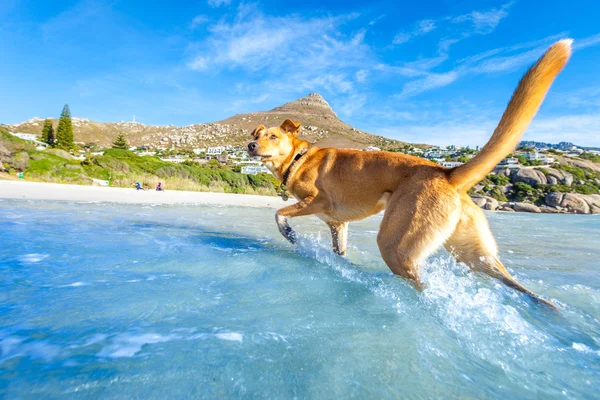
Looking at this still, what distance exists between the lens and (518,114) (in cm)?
263

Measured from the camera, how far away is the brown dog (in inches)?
102

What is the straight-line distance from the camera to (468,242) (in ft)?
9.75

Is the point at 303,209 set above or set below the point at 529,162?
below

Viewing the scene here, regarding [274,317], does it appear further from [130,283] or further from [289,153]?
[289,153]

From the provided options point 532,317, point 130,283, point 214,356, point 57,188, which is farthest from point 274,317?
point 57,188

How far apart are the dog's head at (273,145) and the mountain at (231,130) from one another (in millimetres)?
84688

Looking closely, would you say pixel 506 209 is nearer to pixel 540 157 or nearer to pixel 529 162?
pixel 529 162

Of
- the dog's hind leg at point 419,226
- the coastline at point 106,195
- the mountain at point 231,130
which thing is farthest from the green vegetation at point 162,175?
the mountain at point 231,130

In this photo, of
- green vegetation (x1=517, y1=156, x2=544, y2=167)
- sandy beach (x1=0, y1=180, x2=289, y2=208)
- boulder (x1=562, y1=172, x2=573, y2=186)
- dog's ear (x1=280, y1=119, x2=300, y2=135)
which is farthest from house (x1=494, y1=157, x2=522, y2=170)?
dog's ear (x1=280, y1=119, x2=300, y2=135)

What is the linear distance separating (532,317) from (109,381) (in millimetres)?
2905

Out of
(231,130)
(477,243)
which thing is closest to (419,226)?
(477,243)

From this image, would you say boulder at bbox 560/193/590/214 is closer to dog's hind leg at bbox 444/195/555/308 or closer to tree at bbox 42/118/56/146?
dog's hind leg at bbox 444/195/555/308

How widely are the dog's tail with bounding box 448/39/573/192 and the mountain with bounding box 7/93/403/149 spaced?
86704 millimetres

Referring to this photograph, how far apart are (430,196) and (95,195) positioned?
13.3 meters
